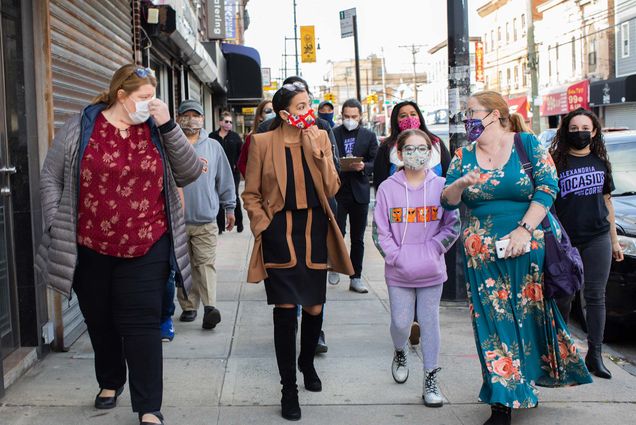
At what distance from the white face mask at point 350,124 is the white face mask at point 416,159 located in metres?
3.30

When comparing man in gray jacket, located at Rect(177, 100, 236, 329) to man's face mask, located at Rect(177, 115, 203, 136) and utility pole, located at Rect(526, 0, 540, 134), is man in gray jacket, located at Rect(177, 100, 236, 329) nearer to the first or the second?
man's face mask, located at Rect(177, 115, 203, 136)

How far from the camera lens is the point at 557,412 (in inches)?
188

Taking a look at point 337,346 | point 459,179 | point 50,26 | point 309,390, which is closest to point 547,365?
point 459,179

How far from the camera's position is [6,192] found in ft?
16.8

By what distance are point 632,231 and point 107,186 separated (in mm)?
4308

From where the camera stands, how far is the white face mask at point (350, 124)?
325 inches

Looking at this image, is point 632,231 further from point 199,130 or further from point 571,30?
point 571,30

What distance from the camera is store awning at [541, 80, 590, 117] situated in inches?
1624

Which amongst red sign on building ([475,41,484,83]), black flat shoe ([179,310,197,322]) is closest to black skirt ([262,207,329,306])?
black flat shoe ([179,310,197,322])

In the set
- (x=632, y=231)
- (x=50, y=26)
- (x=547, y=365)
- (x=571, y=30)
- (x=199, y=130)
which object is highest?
(x=571, y=30)

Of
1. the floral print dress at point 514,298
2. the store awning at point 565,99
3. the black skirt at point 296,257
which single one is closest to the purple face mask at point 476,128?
the floral print dress at point 514,298

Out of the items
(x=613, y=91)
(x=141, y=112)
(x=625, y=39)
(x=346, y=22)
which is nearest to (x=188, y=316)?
(x=141, y=112)

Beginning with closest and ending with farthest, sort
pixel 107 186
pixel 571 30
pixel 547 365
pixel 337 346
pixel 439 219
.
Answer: pixel 107 186
pixel 547 365
pixel 439 219
pixel 337 346
pixel 571 30

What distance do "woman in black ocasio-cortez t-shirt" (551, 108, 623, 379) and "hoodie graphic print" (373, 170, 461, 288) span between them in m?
1.07
